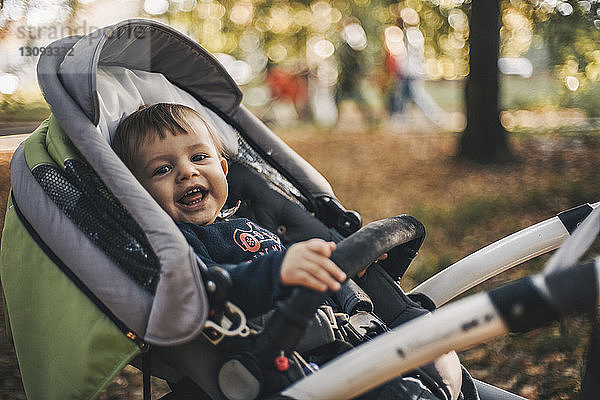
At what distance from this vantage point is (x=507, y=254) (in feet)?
6.53

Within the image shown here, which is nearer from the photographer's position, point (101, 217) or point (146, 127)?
point (101, 217)

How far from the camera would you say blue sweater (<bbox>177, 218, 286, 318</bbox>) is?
1480 mm

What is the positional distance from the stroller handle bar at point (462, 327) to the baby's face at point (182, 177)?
0.83 m

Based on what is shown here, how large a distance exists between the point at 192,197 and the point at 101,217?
16.5 inches

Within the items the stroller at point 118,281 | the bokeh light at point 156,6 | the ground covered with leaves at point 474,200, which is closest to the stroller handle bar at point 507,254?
the stroller at point 118,281

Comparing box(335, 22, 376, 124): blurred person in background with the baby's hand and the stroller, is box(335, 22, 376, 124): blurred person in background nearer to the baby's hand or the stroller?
the stroller

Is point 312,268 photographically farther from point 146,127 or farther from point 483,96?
point 483,96

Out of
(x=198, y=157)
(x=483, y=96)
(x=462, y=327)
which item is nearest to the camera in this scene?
(x=462, y=327)

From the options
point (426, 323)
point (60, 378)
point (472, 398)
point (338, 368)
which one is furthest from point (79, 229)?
point (472, 398)

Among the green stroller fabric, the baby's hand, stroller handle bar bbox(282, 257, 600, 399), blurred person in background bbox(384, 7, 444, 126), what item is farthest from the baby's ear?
blurred person in background bbox(384, 7, 444, 126)

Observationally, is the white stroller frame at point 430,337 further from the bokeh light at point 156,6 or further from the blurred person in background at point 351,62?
the blurred person in background at point 351,62

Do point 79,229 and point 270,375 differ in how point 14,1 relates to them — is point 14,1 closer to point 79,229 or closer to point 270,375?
point 79,229

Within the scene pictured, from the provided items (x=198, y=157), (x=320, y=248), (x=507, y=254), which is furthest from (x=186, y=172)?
(x=507, y=254)

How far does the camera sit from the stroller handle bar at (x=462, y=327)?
3.84 ft
